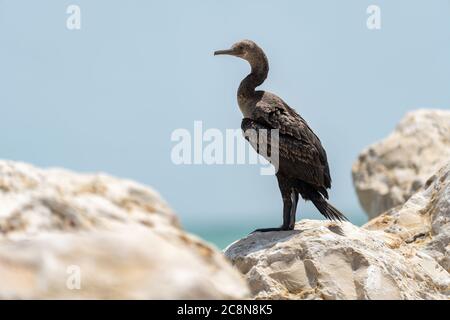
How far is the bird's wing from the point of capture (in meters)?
8.37

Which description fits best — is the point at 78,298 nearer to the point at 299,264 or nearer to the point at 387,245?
the point at 299,264

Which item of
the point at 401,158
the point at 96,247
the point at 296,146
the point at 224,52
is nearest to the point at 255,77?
the point at 224,52

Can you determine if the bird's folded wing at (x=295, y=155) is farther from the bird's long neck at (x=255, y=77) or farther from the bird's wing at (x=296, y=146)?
the bird's long neck at (x=255, y=77)

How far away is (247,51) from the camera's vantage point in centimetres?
966

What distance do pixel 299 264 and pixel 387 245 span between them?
122cm

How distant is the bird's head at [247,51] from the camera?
9.55m

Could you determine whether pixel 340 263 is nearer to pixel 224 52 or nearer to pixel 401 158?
pixel 224 52

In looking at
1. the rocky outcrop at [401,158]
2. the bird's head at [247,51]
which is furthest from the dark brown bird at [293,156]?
the rocky outcrop at [401,158]

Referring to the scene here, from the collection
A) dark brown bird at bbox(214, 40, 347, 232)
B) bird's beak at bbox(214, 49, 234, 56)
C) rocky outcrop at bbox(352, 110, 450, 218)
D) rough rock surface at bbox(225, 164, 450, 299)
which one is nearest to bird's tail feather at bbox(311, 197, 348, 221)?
dark brown bird at bbox(214, 40, 347, 232)

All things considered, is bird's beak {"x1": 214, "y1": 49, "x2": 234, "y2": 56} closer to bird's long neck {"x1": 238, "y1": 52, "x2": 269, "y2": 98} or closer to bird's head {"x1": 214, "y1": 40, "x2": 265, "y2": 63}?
bird's head {"x1": 214, "y1": 40, "x2": 265, "y2": 63}

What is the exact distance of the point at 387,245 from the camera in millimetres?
7742

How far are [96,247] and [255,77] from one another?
17.0 feet

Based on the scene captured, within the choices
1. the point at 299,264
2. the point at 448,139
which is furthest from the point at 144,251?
the point at 448,139
